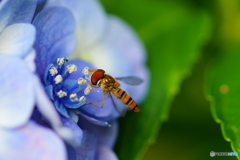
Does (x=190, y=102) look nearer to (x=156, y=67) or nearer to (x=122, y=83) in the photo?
(x=156, y=67)

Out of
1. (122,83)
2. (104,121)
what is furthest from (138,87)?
(104,121)

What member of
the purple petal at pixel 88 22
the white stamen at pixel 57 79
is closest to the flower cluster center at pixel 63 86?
the white stamen at pixel 57 79

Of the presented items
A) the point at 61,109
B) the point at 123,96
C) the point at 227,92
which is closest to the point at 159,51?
the point at 227,92

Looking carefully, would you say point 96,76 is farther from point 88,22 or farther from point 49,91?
point 88,22

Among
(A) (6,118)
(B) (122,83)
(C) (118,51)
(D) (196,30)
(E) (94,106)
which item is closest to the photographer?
(A) (6,118)

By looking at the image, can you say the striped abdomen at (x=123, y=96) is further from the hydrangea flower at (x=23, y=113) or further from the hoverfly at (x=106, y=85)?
the hydrangea flower at (x=23, y=113)

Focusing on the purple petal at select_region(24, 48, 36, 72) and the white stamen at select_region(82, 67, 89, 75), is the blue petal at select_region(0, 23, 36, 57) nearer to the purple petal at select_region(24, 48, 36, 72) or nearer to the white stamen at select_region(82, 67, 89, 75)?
the purple petal at select_region(24, 48, 36, 72)
